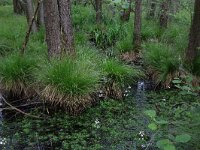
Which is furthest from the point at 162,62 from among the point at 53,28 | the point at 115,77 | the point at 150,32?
the point at 150,32

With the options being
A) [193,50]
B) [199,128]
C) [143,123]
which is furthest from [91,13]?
[199,128]

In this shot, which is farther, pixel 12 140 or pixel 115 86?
pixel 115 86

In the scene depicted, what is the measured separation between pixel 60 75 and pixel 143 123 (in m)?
1.80

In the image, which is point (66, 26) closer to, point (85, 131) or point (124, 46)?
point (85, 131)

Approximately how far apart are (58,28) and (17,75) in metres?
1.31

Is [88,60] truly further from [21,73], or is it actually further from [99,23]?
[99,23]

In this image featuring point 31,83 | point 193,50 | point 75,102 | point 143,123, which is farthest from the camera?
point 193,50

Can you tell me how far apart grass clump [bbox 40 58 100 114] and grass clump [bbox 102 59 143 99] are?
2.76 feet

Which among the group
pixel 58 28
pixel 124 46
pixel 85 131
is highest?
pixel 58 28

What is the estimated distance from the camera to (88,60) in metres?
7.50

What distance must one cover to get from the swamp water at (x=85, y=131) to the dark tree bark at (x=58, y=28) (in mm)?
1504

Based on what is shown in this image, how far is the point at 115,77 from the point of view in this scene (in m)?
7.88

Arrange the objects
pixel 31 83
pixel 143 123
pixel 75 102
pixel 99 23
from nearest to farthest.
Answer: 1. pixel 143 123
2. pixel 75 102
3. pixel 31 83
4. pixel 99 23

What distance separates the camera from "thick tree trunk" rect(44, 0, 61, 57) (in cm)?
732
